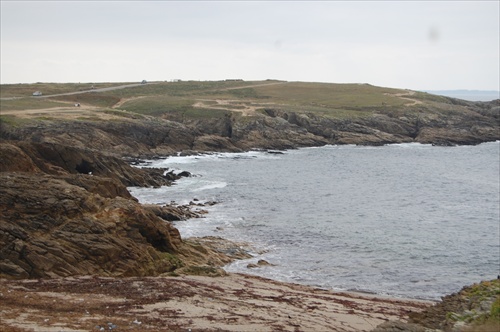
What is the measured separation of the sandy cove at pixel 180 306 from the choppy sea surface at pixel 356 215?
18.0 ft

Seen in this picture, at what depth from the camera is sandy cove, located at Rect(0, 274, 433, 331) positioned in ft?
63.6

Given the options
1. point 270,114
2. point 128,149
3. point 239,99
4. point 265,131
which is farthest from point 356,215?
point 239,99

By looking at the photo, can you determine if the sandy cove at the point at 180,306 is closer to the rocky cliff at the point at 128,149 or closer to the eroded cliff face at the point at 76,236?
the eroded cliff face at the point at 76,236

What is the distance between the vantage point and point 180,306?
22.1 metres

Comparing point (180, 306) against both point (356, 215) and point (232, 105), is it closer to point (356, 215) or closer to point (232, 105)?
point (356, 215)

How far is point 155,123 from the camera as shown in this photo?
91938 mm

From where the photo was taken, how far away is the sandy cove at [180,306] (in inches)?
763

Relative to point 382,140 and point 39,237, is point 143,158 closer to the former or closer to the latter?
point 382,140

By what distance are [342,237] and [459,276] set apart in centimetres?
1029

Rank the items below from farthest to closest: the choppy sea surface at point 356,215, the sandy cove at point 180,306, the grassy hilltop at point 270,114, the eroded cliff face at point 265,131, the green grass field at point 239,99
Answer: the green grass field at point 239,99 → the grassy hilltop at point 270,114 → the eroded cliff face at point 265,131 → the choppy sea surface at point 356,215 → the sandy cove at point 180,306

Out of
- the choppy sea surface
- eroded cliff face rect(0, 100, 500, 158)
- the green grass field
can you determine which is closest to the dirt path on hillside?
the green grass field

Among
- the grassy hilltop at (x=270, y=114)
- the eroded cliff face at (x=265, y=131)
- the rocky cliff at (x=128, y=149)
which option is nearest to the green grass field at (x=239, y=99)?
the grassy hilltop at (x=270, y=114)

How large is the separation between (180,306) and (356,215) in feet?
100.0

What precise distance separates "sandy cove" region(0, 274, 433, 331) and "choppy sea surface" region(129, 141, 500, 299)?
Answer: 18.0ft
